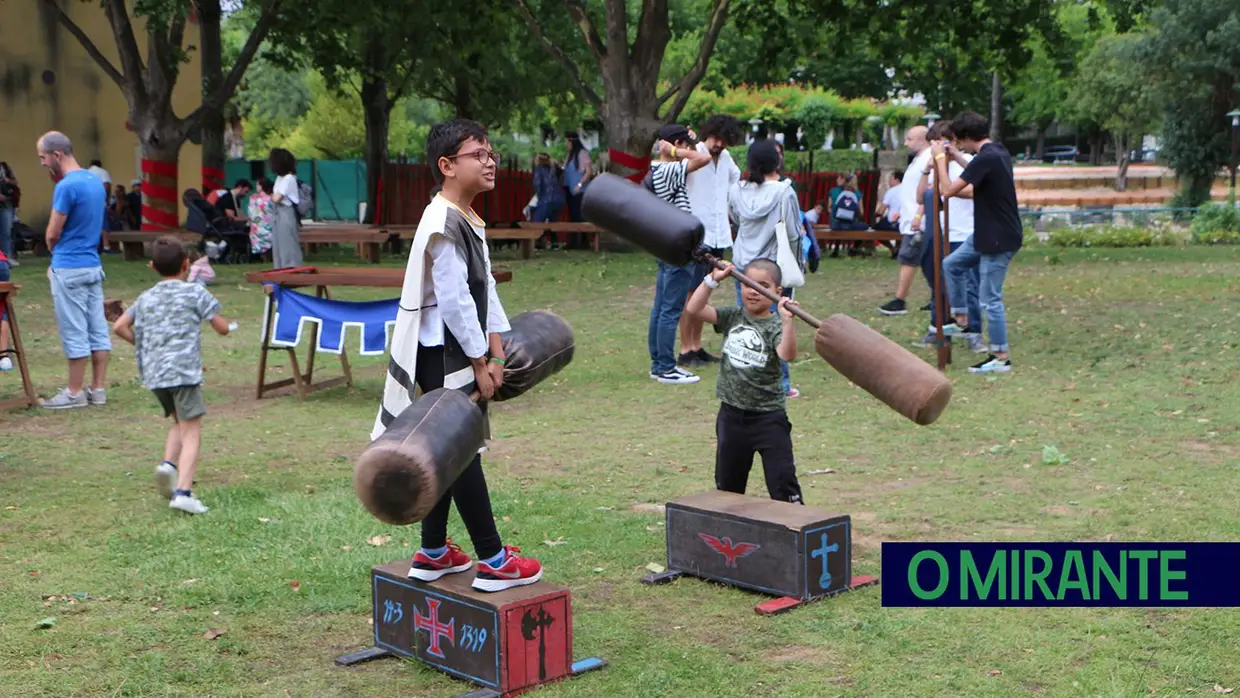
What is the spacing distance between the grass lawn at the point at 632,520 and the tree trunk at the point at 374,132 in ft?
51.3

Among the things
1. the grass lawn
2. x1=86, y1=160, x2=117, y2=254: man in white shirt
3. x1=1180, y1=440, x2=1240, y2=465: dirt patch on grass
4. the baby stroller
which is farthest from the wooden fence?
x1=1180, y1=440, x2=1240, y2=465: dirt patch on grass

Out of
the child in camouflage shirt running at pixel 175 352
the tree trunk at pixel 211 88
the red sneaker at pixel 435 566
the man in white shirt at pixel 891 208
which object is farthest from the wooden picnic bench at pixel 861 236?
the red sneaker at pixel 435 566

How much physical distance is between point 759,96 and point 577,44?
74.3 ft

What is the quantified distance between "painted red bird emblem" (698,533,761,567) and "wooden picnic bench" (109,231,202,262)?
18101 mm

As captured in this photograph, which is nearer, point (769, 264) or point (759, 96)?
point (769, 264)

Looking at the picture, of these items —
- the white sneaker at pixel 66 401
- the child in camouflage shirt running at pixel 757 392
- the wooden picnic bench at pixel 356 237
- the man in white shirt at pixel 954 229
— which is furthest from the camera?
the wooden picnic bench at pixel 356 237

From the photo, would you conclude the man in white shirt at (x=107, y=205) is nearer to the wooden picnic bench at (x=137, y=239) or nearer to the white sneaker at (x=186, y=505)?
the wooden picnic bench at (x=137, y=239)

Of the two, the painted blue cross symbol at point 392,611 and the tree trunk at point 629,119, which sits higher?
the tree trunk at point 629,119

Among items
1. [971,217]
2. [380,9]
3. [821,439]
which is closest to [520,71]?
[380,9]

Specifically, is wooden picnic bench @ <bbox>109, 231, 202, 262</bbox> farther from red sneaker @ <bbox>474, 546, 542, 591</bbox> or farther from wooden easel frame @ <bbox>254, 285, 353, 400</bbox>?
red sneaker @ <bbox>474, 546, 542, 591</bbox>

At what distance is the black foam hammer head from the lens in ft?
17.3

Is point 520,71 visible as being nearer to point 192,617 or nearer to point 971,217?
point 971,217

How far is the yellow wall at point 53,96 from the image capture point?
27328 millimetres

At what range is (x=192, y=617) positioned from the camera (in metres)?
5.85
